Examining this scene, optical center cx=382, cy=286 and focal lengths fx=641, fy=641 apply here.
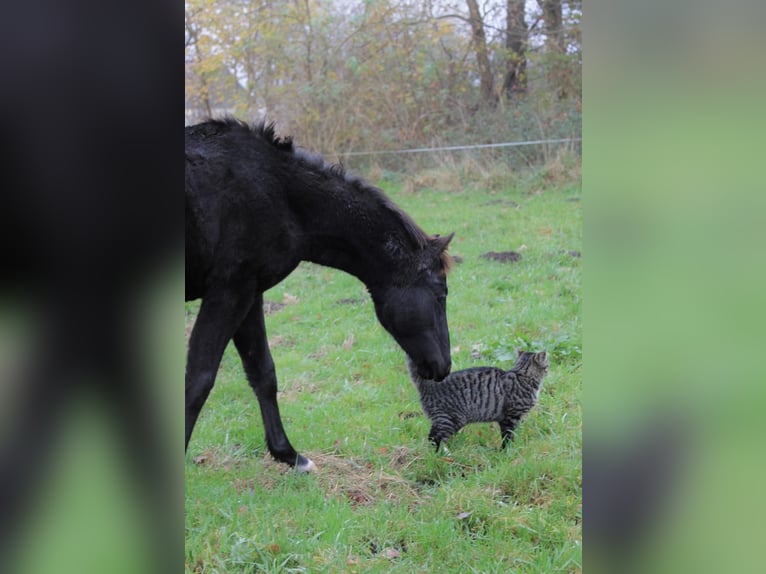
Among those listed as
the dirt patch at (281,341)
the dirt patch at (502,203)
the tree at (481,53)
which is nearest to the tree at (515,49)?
the tree at (481,53)

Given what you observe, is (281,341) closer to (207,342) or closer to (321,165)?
(321,165)

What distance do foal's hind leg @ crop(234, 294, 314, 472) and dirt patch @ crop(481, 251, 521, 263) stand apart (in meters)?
4.29

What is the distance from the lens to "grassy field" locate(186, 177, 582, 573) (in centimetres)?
299

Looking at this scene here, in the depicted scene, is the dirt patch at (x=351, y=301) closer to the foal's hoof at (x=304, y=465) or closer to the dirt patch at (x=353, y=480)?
the dirt patch at (x=353, y=480)

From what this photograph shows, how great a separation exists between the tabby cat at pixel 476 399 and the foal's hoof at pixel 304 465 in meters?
0.80

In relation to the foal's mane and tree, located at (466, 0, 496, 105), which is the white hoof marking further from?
tree, located at (466, 0, 496, 105)

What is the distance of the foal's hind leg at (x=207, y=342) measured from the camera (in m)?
3.30
